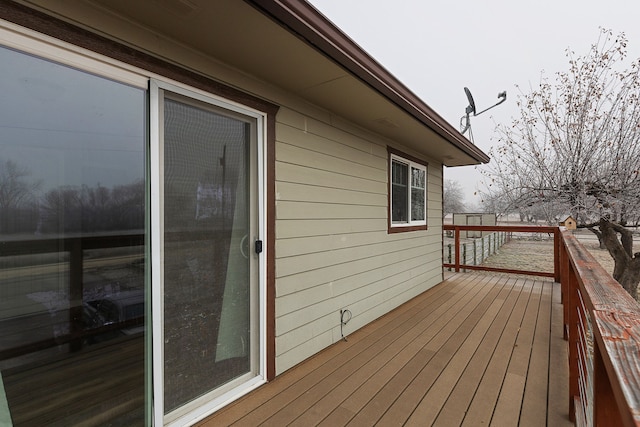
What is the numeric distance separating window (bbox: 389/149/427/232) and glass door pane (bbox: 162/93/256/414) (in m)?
2.35

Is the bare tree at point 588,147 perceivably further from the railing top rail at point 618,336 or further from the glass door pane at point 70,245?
the glass door pane at point 70,245

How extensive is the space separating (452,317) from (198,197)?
3.20m

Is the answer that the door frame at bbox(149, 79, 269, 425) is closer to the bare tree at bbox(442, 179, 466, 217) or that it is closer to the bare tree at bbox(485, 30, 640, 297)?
the bare tree at bbox(485, 30, 640, 297)

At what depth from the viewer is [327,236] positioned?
2836 mm

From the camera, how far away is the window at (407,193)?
4.05m

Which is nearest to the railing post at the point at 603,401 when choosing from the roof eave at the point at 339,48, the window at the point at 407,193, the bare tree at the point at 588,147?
the roof eave at the point at 339,48

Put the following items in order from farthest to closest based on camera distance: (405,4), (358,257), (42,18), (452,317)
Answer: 1. (405,4)
2. (452,317)
3. (358,257)
4. (42,18)

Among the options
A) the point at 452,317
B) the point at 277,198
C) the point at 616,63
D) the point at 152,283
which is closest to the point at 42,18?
the point at 152,283

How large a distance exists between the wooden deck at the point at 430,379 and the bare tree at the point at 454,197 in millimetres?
30514

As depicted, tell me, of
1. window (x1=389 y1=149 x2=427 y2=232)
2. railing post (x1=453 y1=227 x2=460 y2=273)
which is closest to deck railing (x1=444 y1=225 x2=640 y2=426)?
window (x1=389 y1=149 x2=427 y2=232)

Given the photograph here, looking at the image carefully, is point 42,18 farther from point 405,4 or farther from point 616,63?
point 616,63

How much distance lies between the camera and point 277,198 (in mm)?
2328

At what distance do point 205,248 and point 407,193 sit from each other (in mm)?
3262

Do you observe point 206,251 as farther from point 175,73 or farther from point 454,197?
point 454,197
